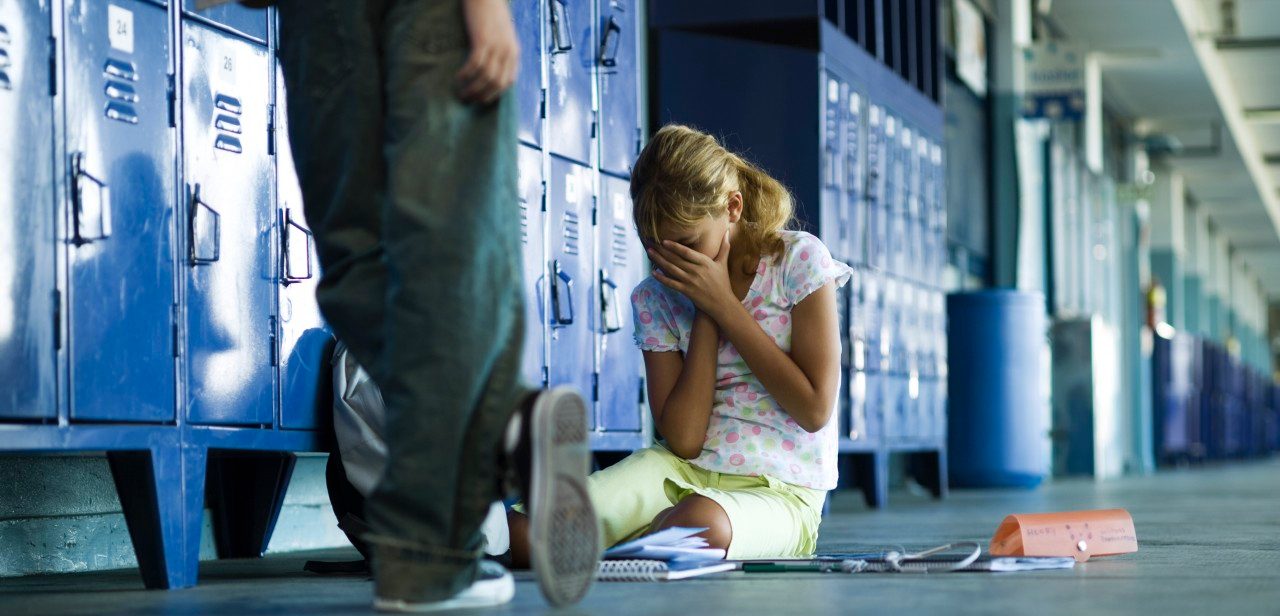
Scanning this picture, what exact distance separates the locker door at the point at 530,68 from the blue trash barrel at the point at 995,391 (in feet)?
17.4

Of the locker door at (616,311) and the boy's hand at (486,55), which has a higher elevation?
the boy's hand at (486,55)

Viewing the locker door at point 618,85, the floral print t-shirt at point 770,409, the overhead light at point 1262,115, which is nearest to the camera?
the floral print t-shirt at point 770,409

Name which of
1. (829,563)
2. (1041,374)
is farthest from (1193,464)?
(829,563)

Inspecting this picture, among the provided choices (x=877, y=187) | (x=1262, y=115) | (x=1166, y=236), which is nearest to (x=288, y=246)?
(x=877, y=187)

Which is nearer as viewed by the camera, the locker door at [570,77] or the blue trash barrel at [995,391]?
the locker door at [570,77]

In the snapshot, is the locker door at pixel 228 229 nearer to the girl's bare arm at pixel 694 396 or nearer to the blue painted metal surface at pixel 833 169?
the girl's bare arm at pixel 694 396

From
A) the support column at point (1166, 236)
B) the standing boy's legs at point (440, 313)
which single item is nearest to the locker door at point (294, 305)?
the standing boy's legs at point (440, 313)

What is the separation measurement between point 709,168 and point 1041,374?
658 centimetres

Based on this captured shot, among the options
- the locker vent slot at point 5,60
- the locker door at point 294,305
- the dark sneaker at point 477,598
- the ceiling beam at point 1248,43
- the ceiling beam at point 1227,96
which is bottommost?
the dark sneaker at point 477,598

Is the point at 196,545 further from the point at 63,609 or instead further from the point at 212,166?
the point at 212,166

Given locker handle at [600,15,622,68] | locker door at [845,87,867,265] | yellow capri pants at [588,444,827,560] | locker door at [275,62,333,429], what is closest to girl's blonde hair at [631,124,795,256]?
yellow capri pants at [588,444,827,560]

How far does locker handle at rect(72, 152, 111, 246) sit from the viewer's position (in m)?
2.48

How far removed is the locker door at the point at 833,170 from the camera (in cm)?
579

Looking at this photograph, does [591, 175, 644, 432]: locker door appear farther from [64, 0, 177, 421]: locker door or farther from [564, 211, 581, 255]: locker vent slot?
[64, 0, 177, 421]: locker door
